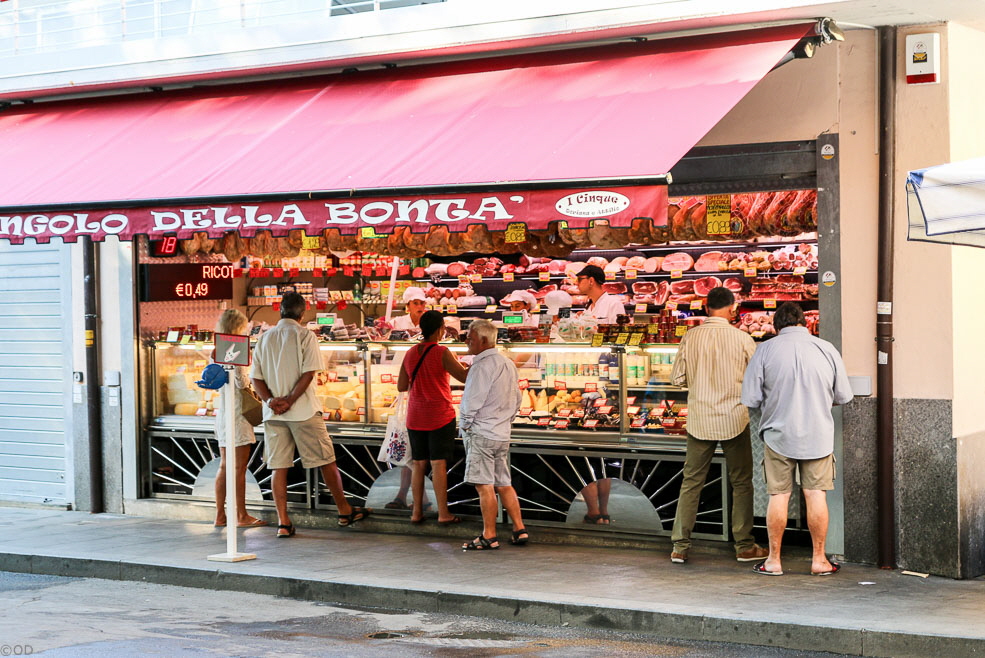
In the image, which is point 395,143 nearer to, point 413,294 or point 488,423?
point 488,423

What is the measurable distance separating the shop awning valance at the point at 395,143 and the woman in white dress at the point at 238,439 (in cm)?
137

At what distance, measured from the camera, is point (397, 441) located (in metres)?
10.6

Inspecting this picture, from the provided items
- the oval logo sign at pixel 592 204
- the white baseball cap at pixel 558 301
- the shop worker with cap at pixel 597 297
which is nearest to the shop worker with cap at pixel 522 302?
the white baseball cap at pixel 558 301

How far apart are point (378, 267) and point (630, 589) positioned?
6.17 meters

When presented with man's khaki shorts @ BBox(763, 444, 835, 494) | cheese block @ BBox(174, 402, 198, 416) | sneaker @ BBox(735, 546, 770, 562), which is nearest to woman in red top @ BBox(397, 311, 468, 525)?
sneaker @ BBox(735, 546, 770, 562)

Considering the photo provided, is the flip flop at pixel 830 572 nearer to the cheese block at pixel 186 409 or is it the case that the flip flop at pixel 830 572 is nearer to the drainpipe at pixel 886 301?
the drainpipe at pixel 886 301

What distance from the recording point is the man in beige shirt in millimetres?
8906

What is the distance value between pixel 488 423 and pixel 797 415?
7.98 ft

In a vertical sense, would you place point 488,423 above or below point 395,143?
below

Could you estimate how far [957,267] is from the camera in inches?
336

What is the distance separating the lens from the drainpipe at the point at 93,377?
11953 mm

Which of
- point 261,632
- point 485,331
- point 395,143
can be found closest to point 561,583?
point 261,632

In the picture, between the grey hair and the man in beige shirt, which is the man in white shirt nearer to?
the grey hair

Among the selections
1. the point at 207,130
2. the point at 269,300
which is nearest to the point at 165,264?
the point at 269,300
